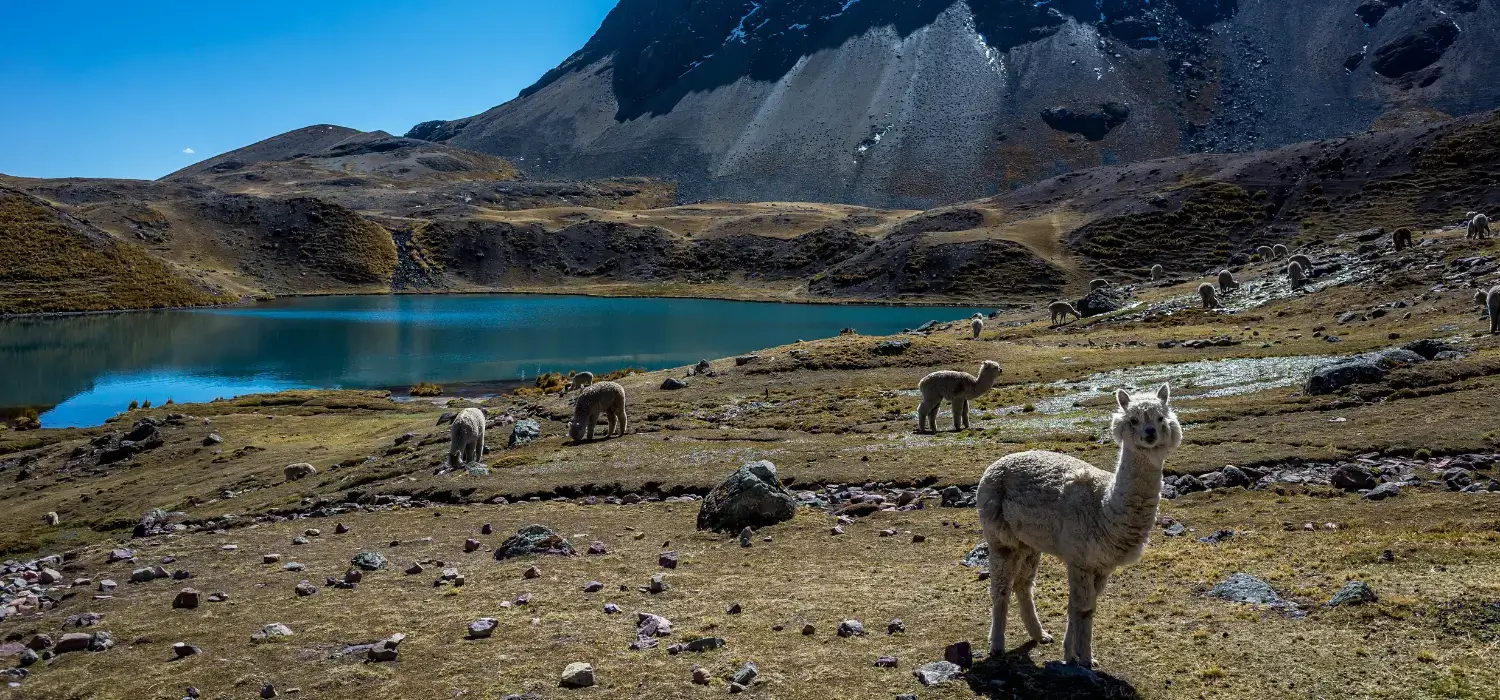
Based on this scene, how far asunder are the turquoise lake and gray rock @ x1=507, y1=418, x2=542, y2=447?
32255mm

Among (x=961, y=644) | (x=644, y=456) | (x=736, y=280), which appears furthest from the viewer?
(x=736, y=280)

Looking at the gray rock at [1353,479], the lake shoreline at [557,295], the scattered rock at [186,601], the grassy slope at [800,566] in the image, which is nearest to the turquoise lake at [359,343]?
the lake shoreline at [557,295]

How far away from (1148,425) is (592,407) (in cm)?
2424

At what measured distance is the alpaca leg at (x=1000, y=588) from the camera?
10117 millimetres

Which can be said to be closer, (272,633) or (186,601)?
(272,633)

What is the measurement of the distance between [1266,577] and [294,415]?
163ft

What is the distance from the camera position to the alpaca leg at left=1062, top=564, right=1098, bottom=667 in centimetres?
943

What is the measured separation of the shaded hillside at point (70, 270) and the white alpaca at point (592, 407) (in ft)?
394

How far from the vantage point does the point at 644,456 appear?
27.2 m

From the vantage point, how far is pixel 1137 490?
360 inches

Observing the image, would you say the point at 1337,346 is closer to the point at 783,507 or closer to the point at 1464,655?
the point at 783,507

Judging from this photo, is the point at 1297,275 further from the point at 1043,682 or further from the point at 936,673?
the point at 936,673

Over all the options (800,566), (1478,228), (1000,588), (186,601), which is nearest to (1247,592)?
(1000,588)

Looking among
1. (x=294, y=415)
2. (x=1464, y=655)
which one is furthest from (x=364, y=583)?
(x=294, y=415)
